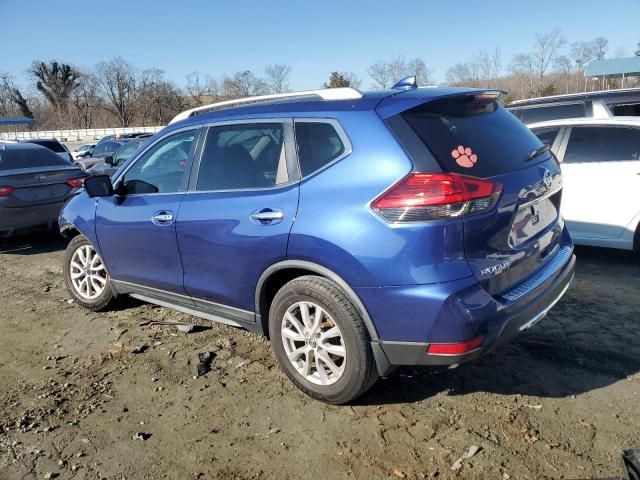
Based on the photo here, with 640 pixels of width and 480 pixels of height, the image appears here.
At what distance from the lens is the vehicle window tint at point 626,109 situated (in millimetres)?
6562

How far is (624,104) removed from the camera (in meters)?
6.56

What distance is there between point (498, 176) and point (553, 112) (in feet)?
16.7

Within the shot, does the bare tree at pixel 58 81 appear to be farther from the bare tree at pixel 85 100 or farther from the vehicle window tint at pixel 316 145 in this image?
the vehicle window tint at pixel 316 145

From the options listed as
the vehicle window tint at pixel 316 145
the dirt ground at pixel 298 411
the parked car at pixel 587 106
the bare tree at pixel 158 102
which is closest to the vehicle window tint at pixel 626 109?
the parked car at pixel 587 106

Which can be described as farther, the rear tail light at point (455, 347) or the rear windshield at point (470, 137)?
the rear windshield at point (470, 137)

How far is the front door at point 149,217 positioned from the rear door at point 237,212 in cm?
16

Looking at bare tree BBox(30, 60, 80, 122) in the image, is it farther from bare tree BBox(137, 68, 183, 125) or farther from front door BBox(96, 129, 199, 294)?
front door BBox(96, 129, 199, 294)

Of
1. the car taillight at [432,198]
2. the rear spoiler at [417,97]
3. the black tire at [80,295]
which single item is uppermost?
the rear spoiler at [417,97]

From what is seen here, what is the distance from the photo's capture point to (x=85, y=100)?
292 feet

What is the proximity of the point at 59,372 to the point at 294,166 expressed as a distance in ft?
7.66

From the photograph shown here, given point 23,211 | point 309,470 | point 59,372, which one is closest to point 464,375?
point 309,470

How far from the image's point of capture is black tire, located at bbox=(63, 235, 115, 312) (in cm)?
474

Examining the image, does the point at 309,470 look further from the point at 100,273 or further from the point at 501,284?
the point at 100,273

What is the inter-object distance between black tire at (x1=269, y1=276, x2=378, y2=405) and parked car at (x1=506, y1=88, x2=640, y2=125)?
16.1ft
